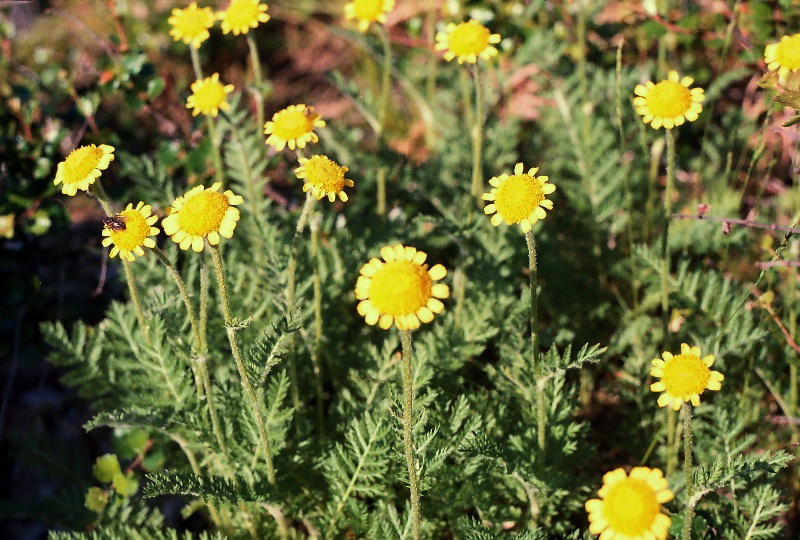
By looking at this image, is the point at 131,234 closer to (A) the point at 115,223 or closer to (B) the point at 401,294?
(A) the point at 115,223

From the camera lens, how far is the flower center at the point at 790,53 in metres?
2.12

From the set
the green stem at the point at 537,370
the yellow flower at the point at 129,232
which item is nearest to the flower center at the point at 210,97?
the yellow flower at the point at 129,232

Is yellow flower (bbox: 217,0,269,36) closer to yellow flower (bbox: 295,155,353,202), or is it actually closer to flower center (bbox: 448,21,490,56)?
flower center (bbox: 448,21,490,56)

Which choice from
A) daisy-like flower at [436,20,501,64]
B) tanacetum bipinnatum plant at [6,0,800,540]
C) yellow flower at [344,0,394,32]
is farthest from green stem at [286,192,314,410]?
yellow flower at [344,0,394,32]

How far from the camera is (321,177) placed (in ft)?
6.28

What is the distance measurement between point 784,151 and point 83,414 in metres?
3.38

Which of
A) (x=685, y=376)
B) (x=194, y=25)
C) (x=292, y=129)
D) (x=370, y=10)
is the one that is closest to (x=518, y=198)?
(x=685, y=376)

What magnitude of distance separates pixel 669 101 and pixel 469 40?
0.62 m

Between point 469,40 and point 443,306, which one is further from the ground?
point 469,40

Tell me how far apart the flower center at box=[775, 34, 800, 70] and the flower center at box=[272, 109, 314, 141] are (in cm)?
138

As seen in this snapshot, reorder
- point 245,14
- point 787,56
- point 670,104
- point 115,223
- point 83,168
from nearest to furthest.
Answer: point 115,223 < point 83,168 < point 670,104 < point 787,56 < point 245,14

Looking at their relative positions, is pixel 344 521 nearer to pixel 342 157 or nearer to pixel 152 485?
pixel 152 485

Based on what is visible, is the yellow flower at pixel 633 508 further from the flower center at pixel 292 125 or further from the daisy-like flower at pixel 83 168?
the daisy-like flower at pixel 83 168

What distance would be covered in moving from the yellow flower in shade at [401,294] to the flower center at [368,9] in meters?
1.23
